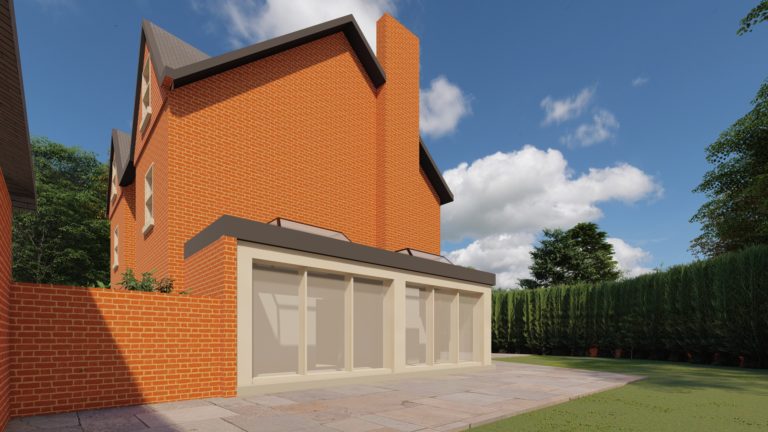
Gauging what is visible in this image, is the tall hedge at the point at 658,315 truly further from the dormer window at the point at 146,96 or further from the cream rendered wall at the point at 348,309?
the dormer window at the point at 146,96

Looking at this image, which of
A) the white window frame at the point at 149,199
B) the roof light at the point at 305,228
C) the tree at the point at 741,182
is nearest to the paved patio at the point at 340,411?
the roof light at the point at 305,228

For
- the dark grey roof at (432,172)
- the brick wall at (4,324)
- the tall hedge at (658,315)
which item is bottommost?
the tall hedge at (658,315)

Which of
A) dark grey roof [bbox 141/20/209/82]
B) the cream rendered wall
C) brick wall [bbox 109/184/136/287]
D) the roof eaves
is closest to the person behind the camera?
the cream rendered wall

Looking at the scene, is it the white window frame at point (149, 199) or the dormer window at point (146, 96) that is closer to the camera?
the white window frame at point (149, 199)

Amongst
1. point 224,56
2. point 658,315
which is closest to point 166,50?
point 224,56

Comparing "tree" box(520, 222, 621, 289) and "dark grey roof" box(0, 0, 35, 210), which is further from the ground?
"dark grey roof" box(0, 0, 35, 210)

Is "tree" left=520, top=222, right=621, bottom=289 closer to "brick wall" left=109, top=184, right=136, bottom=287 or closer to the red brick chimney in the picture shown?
the red brick chimney

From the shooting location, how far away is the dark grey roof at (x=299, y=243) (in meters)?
9.35

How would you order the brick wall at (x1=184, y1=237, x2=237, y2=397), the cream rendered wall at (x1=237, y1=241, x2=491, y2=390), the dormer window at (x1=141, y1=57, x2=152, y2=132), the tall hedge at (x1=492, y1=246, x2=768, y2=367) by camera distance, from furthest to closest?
1. the tall hedge at (x1=492, y1=246, x2=768, y2=367)
2. the dormer window at (x1=141, y1=57, x2=152, y2=132)
3. the cream rendered wall at (x1=237, y1=241, x2=491, y2=390)
4. the brick wall at (x1=184, y1=237, x2=237, y2=397)

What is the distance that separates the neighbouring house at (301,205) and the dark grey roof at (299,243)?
0.13 ft

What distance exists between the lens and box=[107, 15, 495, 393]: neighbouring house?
33.2ft

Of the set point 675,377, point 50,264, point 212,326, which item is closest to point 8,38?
point 212,326

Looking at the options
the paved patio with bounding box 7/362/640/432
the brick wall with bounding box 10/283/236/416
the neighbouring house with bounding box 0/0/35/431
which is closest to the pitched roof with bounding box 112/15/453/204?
the neighbouring house with bounding box 0/0/35/431

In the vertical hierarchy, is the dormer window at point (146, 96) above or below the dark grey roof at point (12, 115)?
above
